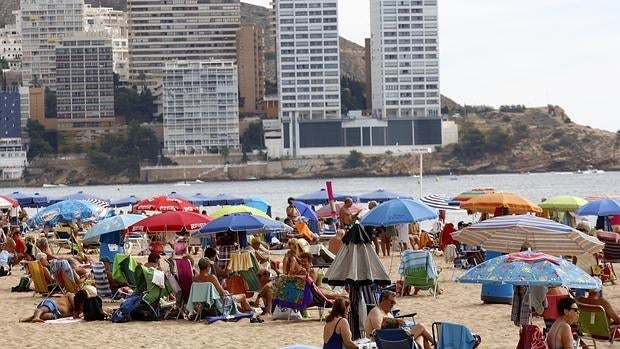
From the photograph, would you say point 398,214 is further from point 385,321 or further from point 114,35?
point 114,35

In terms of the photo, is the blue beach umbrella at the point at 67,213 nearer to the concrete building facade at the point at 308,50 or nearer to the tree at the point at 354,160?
the tree at the point at 354,160

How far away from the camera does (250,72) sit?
165 m

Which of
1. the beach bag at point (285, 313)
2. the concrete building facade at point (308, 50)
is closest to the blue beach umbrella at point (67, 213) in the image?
the beach bag at point (285, 313)

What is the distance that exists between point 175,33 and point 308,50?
31013 mm

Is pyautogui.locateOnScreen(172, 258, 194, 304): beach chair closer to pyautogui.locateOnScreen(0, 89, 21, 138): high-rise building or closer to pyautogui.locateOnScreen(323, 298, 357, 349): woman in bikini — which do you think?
pyautogui.locateOnScreen(323, 298, 357, 349): woman in bikini

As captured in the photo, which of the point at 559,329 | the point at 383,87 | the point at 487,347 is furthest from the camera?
the point at 383,87

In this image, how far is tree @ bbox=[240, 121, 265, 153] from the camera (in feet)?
498

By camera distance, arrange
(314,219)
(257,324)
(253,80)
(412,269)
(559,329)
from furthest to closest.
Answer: (253,80) < (314,219) < (412,269) < (257,324) < (559,329)

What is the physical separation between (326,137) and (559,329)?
442 feet

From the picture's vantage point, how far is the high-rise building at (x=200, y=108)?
152 meters

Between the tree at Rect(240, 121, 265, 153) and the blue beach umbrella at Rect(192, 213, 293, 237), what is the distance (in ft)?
439

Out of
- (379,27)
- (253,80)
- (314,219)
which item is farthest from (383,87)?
(314,219)

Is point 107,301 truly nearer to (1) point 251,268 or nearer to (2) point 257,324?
(1) point 251,268

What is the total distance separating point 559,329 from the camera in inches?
404
